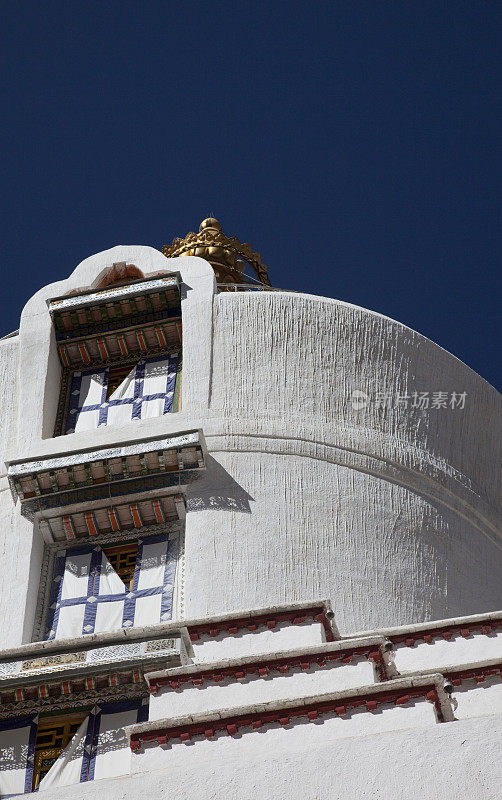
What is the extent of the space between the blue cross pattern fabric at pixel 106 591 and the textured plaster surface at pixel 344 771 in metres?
4.14

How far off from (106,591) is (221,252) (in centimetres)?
671

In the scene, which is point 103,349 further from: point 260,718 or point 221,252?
point 260,718

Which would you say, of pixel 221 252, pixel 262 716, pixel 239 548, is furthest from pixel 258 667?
pixel 221 252

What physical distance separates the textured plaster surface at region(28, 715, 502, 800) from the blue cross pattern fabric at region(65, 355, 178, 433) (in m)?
6.62

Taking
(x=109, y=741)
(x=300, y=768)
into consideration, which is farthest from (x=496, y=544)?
(x=300, y=768)

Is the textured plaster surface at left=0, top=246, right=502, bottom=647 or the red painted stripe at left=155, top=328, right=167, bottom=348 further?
the red painted stripe at left=155, top=328, right=167, bottom=348

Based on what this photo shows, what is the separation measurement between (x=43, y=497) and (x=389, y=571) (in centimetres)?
322

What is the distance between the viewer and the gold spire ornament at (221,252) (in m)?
18.2

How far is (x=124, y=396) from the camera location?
14.9 metres

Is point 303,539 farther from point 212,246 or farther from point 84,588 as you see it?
point 212,246

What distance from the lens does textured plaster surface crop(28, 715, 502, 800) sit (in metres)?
7.58

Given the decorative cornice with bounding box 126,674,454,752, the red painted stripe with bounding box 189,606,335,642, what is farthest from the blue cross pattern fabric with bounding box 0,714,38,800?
the decorative cornice with bounding box 126,674,454,752

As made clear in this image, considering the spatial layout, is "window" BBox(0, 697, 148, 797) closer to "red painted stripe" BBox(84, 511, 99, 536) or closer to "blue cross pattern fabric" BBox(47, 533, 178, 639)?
"blue cross pattern fabric" BBox(47, 533, 178, 639)

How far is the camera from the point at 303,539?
12727 millimetres
